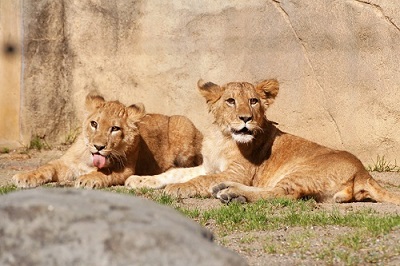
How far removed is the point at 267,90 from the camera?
8680mm

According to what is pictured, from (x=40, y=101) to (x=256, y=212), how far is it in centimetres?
458

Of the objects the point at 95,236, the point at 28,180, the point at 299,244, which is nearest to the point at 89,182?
the point at 28,180

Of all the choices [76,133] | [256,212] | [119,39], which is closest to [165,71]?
[119,39]

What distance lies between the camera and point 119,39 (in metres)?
10.4

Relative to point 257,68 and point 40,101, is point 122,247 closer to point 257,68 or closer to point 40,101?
point 257,68

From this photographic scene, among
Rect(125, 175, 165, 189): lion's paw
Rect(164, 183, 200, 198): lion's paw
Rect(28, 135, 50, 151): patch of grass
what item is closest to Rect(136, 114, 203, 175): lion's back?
Rect(125, 175, 165, 189): lion's paw

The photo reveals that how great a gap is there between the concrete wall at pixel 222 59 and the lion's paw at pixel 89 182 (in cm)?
208

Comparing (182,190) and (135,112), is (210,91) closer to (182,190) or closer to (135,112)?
(135,112)

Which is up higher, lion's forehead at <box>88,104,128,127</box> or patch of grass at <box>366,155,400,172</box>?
lion's forehead at <box>88,104,128,127</box>

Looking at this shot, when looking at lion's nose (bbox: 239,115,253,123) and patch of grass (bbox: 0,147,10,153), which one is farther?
patch of grass (bbox: 0,147,10,153)

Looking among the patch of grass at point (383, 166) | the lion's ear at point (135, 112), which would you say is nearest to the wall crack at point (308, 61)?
the patch of grass at point (383, 166)

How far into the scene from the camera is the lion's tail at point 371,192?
7.60 meters

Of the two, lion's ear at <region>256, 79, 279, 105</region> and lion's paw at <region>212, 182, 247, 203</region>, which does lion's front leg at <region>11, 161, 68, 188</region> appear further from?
lion's ear at <region>256, 79, 279, 105</region>

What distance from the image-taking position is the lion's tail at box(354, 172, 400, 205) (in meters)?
7.60
